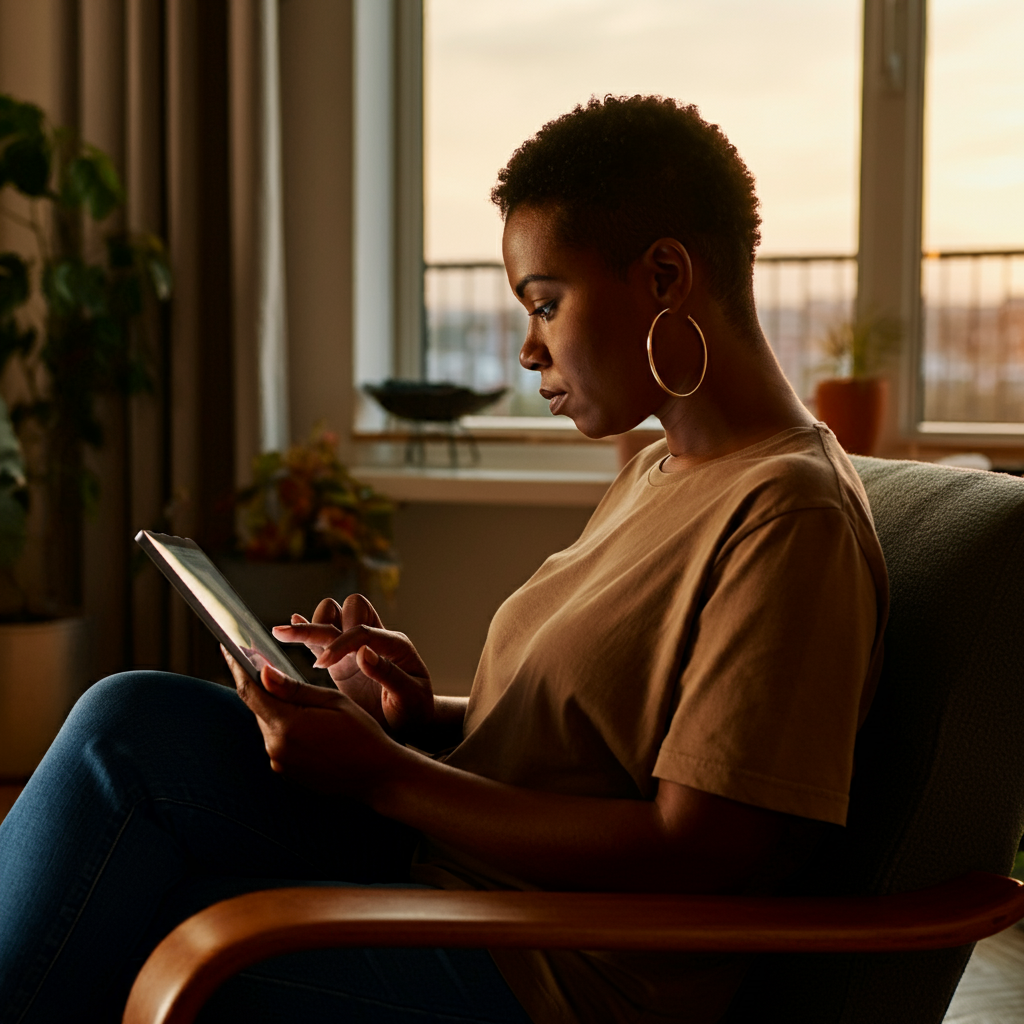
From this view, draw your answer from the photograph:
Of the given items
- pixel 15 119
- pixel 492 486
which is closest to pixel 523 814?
pixel 492 486

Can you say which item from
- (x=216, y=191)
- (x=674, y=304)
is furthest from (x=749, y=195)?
(x=216, y=191)

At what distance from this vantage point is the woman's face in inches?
36.4

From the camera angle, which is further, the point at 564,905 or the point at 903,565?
the point at 903,565

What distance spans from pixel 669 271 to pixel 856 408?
1801mm

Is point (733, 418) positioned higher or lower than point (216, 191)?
lower

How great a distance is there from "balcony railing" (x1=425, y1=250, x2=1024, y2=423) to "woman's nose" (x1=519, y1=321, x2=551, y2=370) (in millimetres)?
1830

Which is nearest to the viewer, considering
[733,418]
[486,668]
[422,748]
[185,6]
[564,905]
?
[564,905]

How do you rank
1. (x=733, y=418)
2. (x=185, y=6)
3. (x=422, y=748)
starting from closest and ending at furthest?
(x=733, y=418)
(x=422, y=748)
(x=185, y=6)

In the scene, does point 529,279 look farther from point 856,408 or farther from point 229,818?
point 856,408

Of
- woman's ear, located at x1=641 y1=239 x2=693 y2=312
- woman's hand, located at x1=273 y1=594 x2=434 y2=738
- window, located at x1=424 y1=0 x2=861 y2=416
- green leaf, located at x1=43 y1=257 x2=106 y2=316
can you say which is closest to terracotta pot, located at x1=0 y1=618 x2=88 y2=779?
green leaf, located at x1=43 y1=257 x2=106 y2=316

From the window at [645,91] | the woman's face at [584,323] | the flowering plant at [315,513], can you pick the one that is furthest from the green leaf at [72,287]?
the woman's face at [584,323]

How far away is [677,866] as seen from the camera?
30.4 inches

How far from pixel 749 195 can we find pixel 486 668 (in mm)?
483

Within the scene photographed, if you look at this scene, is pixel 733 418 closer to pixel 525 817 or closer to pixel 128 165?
pixel 525 817
